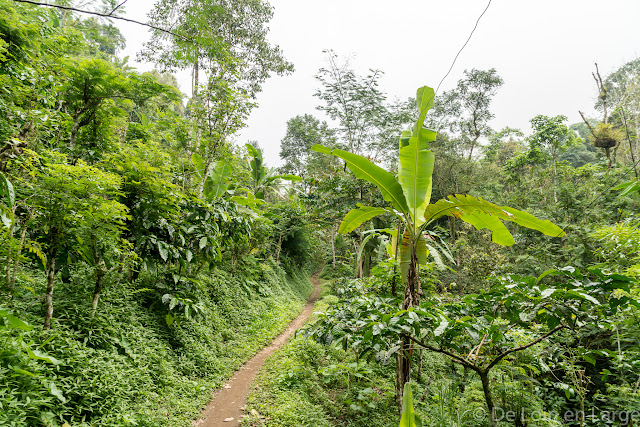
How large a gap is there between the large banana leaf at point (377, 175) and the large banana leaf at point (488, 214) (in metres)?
0.30

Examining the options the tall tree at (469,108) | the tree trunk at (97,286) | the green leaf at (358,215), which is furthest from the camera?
the tall tree at (469,108)

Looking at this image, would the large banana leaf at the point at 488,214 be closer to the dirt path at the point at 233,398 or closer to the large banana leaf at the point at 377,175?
the large banana leaf at the point at 377,175

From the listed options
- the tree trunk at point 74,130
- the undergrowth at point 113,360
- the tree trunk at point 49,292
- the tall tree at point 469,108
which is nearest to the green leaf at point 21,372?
the undergrowth at point 113,360

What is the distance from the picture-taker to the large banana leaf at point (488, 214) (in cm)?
243

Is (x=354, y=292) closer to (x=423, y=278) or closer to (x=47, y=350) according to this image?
(x=423, y=278)

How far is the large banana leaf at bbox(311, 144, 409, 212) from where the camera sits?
2.92 meters

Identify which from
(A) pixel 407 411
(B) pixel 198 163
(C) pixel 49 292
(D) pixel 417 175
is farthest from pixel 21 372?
(B) pixel 198 163

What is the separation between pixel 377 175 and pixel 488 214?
→ 108 cm

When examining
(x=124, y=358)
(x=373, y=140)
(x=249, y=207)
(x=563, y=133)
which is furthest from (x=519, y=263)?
(x=124, y=358)

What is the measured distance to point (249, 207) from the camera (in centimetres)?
682

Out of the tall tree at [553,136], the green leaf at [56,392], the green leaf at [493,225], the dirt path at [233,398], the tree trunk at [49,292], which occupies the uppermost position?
the tall tree at [553,136]

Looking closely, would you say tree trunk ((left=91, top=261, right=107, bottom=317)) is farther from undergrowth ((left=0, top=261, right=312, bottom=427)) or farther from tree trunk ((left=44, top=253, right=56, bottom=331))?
tree trunk ((left=44, top=253, right=56, bottom=331))

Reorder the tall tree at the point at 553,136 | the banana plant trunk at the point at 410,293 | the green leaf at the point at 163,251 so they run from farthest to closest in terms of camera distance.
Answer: the tall tree at the point at 553,136 < the green leaf at the point at 163,251 < the banana plant trunk at the point at 410,293

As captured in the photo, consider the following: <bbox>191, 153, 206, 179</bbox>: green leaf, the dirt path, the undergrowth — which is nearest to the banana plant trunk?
the dirt path
